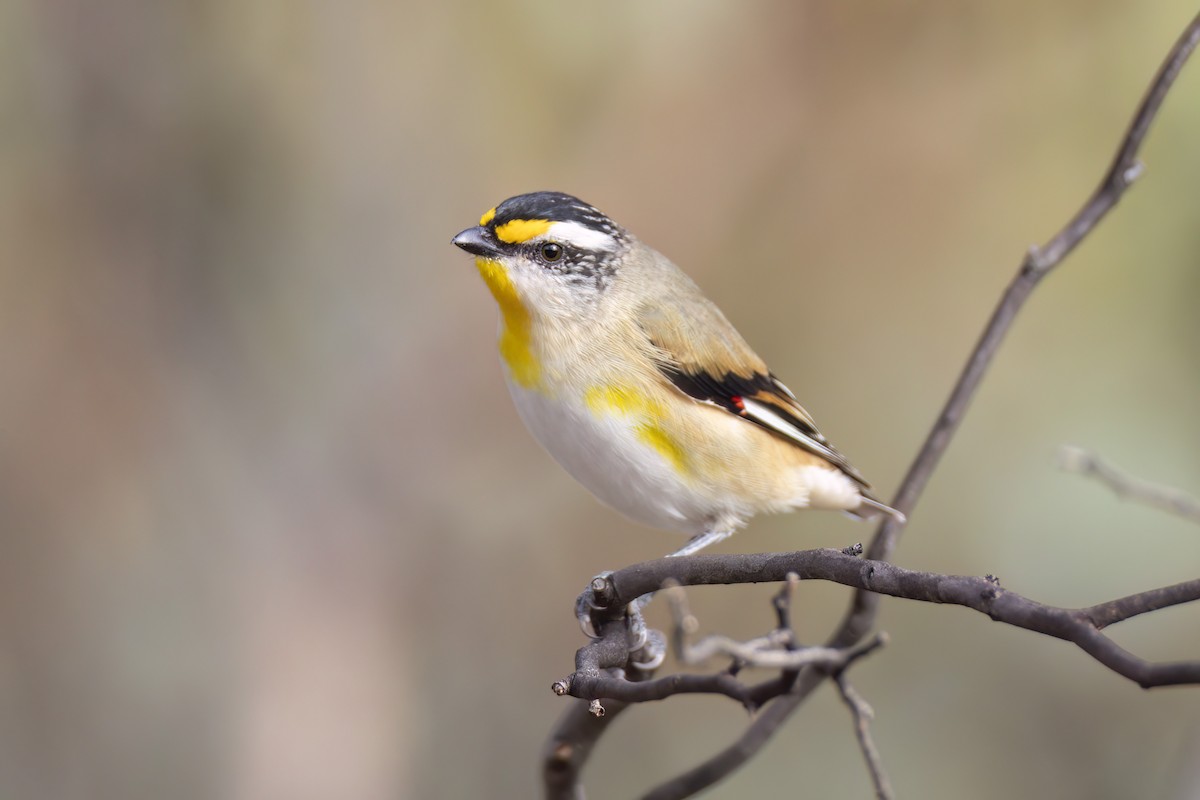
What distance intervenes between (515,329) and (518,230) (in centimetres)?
22

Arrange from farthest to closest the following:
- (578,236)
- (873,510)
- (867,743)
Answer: (873,510)
(578,236)
(867,743)

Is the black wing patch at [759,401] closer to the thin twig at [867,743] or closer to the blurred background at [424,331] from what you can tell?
the thin twig at [867,743]

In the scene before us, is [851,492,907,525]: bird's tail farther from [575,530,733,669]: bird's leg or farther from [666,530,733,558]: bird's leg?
[575,530,733,669]: bird's leg

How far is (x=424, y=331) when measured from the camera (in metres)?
5.10

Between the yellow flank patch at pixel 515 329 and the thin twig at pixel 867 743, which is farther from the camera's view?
the yellow flank patch at pixel 515 329

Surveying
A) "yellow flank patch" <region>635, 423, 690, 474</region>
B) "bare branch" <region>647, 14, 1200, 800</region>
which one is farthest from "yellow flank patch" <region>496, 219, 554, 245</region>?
"bare branch" <region>647, 14, 1200, 800</region>

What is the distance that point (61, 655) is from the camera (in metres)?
5.00

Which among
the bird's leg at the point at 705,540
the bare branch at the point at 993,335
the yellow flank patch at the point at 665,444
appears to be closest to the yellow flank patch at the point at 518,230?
the yellow flank patch at the point at 665,444

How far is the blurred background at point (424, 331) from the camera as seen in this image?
4.82 m

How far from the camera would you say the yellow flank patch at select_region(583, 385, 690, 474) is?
8.12 feet

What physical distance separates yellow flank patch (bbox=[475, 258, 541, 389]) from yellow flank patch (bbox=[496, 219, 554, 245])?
7cm

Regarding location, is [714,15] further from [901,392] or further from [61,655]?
[61,655]

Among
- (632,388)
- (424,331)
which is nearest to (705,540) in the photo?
(632,388)

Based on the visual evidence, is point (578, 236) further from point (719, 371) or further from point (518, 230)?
point (719, 371)
